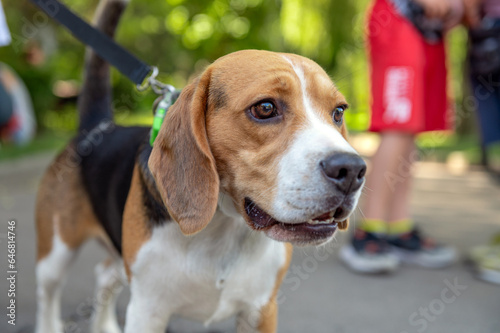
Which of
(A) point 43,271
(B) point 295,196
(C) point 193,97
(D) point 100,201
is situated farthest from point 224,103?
(A) point 43,271

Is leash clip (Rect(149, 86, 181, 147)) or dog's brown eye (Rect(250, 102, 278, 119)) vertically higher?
dog's brown eye (Rect(250, 102, 278, 119))

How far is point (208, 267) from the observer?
7.04 feet

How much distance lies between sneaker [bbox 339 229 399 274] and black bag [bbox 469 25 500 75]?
1608mm

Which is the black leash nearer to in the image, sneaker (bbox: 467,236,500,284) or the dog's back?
the dog's back

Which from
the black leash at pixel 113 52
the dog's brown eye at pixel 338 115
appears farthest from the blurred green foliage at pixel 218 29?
the dog's brown eye at pixel 338 115

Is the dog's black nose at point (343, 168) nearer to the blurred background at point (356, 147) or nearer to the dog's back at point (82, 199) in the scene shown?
the blurred background at point (356, 147)

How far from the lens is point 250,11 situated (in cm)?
1290

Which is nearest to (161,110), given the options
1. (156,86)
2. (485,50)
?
(156,86)

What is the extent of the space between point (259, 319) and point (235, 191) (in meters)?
0.69

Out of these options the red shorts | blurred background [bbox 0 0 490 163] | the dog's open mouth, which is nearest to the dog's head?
the dog's open mouth

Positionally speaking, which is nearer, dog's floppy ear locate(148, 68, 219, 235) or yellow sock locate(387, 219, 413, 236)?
dog's floppy ear locate(148, 68, 219, 235)

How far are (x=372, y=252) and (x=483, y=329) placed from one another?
106 centimetres

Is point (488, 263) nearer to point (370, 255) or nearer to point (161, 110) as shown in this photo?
point (370, 255)

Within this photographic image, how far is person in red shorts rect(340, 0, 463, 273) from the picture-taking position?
412 centimetres
